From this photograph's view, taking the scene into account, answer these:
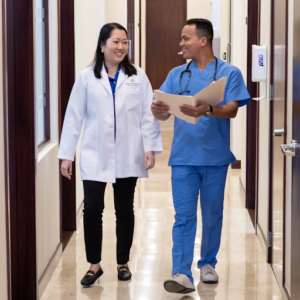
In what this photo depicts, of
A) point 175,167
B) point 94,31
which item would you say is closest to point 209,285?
point 175,167

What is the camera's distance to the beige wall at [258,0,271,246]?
9.65ft

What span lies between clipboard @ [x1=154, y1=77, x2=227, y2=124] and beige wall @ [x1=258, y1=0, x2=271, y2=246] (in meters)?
0.78

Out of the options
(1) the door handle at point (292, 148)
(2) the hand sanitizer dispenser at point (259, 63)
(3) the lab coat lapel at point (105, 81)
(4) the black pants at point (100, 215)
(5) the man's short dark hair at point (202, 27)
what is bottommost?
(4) the black pants at point (100, 215)

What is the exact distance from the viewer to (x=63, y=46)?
11.0ft

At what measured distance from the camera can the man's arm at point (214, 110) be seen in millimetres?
2189

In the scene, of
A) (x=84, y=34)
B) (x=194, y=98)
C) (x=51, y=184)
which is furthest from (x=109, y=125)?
(x=84, y=34)

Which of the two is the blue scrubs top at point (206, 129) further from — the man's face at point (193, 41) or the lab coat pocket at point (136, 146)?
the lab coat pocket at point (136, 146)

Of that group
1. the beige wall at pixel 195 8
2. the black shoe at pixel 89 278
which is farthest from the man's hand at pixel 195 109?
the beige wall at pixel 195 8

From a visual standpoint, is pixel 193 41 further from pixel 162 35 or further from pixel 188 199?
pixel 162 35

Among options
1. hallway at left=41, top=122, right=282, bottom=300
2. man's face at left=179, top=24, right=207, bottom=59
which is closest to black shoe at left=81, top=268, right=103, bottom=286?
hallway at left=41, top=122, right=282, bottom=300

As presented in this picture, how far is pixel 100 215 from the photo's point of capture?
2.53 meters

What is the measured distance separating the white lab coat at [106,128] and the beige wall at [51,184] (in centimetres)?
27

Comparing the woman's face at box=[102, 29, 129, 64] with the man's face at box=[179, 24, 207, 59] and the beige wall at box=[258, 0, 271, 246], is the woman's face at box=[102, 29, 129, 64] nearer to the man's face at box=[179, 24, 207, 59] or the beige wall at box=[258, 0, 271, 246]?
the man's face at box=[179, 24, 207, 59]

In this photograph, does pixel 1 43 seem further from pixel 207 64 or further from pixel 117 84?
pixel 207 64
